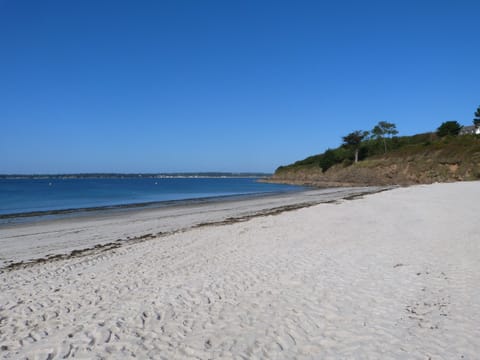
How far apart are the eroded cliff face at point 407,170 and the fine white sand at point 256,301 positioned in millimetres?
47205

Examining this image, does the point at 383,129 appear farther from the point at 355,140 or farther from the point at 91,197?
the point at 91,197

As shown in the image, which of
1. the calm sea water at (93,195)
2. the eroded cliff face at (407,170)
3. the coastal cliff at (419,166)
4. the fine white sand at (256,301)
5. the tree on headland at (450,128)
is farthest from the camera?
the tree on headland at (450,128)

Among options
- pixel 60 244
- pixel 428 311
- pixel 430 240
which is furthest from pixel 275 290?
pixel 60 244

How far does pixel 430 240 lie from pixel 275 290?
7402mm

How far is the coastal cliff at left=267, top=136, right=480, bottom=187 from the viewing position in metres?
51.1

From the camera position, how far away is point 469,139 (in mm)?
57875

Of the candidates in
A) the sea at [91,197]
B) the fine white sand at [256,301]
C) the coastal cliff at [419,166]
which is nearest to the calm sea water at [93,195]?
the sea at [91,197]

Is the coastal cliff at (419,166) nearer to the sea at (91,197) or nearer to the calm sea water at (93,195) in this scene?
the calm sea water at (93,195)

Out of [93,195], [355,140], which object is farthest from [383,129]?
[93,195]

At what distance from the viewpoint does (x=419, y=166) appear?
57.7 m

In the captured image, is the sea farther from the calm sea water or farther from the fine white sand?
the fine white sand

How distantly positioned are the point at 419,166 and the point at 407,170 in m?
2.58

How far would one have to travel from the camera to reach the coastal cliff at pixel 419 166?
168 feet

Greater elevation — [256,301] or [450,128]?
[450,128]
